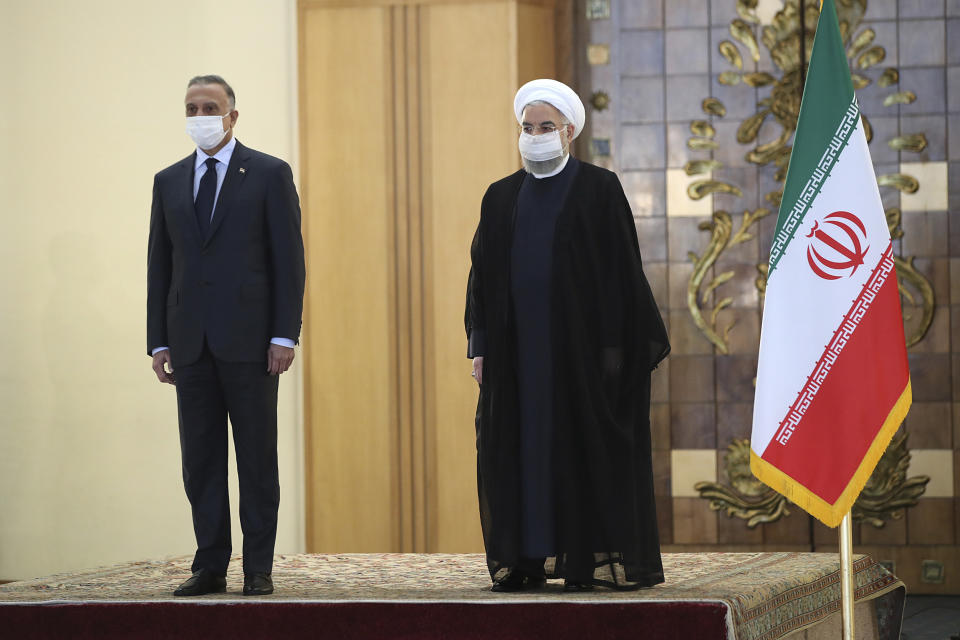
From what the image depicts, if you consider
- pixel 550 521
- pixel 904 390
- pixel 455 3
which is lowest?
pixel 550 521

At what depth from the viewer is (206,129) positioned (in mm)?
3408

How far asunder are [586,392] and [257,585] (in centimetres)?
102

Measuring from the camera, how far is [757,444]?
335 centimetres

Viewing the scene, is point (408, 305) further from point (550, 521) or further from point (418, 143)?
point (550, 521)

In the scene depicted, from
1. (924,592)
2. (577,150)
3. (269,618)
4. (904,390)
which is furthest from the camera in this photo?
(577,150)

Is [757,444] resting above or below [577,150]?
below

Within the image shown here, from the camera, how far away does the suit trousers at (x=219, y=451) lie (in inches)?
133

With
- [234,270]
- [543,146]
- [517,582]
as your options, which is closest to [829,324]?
[543,146]

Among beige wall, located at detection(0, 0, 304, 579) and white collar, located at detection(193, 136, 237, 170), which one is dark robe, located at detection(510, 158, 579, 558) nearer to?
white collar, located at detection(193, 136, 237, 170)

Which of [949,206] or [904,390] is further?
[949,206]

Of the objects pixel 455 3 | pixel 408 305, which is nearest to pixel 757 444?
pixel 408 305

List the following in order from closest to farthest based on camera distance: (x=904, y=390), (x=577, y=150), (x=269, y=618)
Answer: (x=269, y=618) → (x=904, y=390) → (x=577, y=150)

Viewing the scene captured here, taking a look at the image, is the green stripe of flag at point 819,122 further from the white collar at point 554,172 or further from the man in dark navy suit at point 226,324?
the man in dark navy suit at point 226,324

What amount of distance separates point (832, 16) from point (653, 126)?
2.32 m
